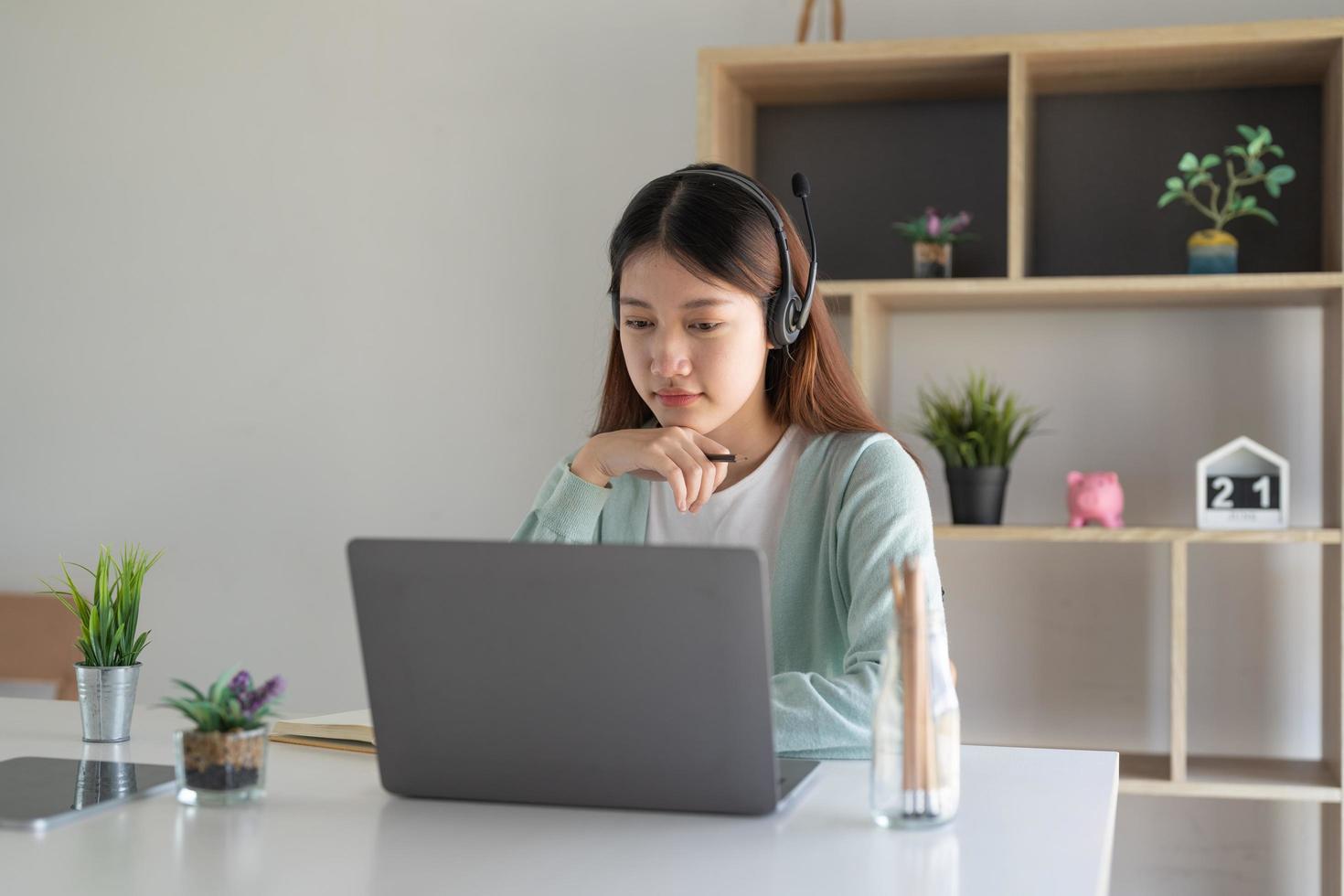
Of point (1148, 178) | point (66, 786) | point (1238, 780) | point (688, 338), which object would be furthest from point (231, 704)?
point (1148, 178)

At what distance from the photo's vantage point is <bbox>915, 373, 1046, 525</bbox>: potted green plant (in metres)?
2.34

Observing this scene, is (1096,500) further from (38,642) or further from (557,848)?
(38,642)

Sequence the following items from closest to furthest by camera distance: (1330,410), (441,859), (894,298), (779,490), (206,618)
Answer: (441,859) < (779,490) < (1330,410) < (894,298) < (206,618)

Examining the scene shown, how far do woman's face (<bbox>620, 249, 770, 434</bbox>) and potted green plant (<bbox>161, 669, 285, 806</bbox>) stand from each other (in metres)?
0.68

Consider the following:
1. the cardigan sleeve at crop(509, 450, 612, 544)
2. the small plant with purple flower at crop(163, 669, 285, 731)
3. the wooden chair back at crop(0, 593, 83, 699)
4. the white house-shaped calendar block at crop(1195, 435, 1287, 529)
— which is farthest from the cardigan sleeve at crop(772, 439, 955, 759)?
the wooden chair back at crop(0, 593, 83, 699)

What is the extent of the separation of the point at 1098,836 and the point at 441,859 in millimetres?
421

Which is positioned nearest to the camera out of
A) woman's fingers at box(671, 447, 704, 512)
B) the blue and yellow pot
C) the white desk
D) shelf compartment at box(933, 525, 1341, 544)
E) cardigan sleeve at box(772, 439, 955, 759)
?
the white desk

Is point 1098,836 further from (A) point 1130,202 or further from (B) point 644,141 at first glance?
(B) point 644,141

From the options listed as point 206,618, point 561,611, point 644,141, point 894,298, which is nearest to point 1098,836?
point 561,611

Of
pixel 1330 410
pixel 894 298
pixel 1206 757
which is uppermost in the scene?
pixel 894 298

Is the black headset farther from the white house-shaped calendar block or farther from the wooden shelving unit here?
the white house-shaped calendar block

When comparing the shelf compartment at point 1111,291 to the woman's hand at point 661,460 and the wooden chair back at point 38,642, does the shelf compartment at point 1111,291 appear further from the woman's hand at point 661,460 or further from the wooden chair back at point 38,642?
the wooden chair back at point 38,642

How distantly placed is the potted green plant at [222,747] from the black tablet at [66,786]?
2.2 inches

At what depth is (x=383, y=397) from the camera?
2898 millimetres
